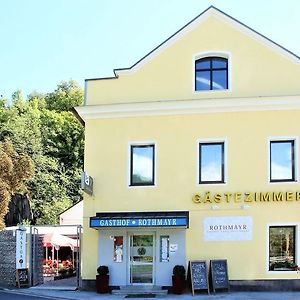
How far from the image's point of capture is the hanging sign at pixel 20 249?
21547mm

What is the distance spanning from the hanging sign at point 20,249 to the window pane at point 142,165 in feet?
16.2

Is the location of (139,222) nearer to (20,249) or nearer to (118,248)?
(118,248)

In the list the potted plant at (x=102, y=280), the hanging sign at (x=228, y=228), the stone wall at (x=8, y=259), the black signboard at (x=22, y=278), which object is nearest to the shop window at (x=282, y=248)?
the hanging sign at (x=228, y=228)

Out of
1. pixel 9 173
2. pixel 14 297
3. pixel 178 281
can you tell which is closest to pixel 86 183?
pixel 14 297

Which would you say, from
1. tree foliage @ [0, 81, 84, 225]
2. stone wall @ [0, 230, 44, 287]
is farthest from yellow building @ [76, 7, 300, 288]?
tree foliage @ [0, 81, 84, 225]

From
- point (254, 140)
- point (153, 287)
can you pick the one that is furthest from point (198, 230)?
point (254, 140)

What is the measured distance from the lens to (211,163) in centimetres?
2042

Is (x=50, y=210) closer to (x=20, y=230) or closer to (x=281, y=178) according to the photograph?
(x=20, y=230)

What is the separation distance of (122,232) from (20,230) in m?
4.24

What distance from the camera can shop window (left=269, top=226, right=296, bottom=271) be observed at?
19.5 metres

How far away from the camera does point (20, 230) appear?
21.7 meters

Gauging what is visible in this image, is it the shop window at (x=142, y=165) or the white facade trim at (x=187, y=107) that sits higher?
the white facade trim at (x=187, y=107)

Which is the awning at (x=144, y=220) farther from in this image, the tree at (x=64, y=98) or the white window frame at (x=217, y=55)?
the tree at (x=64, y=98)

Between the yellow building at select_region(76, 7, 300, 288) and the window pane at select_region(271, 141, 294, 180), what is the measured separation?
0.04 m
